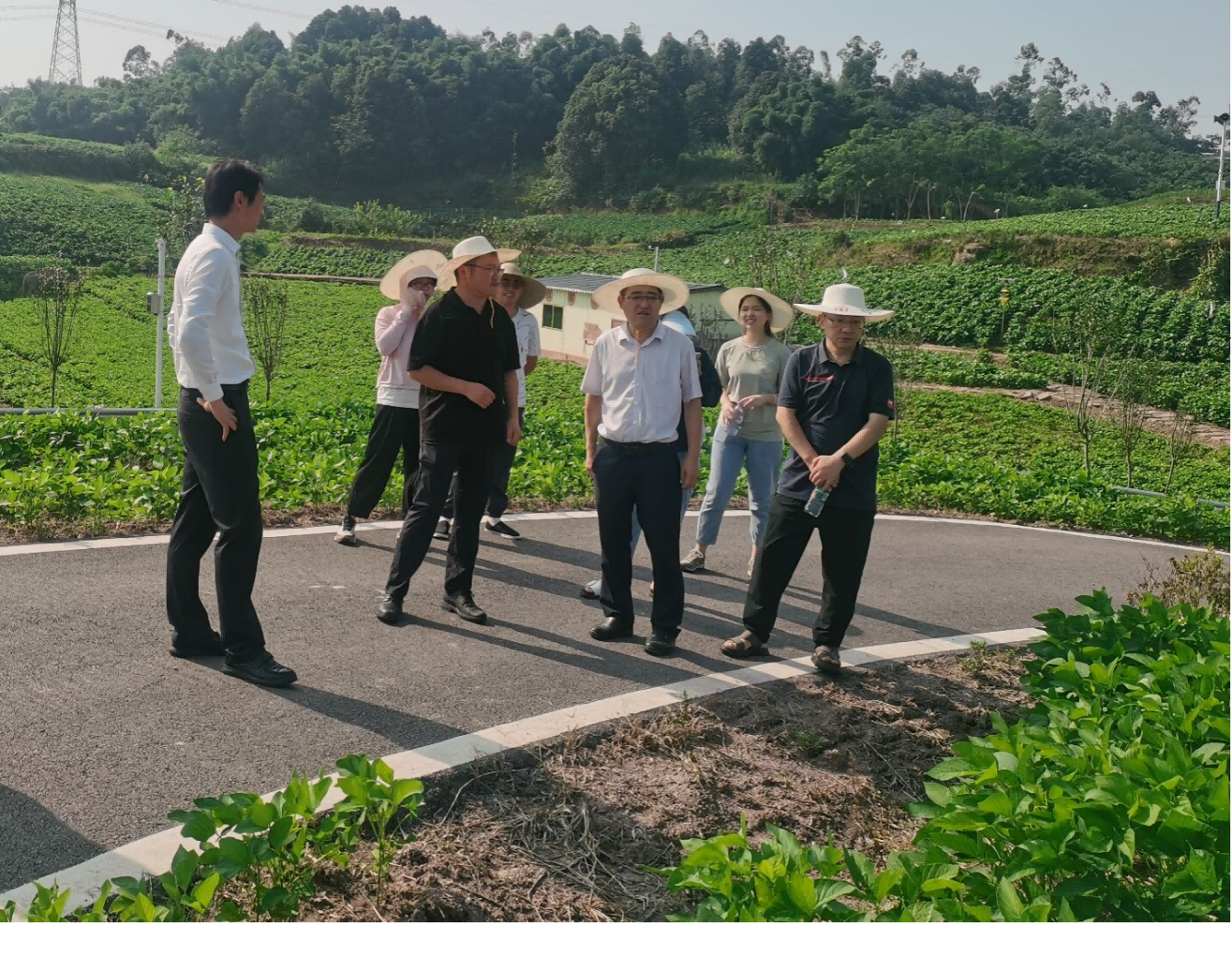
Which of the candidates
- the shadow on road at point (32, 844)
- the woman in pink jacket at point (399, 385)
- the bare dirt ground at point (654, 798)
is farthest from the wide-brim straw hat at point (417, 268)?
the shadow on road at point (32, 844)

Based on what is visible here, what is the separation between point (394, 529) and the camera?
8250mm

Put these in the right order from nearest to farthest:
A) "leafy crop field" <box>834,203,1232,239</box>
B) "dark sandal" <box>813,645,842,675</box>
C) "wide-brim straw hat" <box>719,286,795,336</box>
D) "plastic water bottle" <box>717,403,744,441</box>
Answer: "dark sandal" <box>813,645,842,675</box>
"wide-brim straw hat" <box>719,286,795,336</box>
"plastic water bottle" <box>717,403,744,441</box>
"leafy crop field" <box>834,203,1232,239</box>

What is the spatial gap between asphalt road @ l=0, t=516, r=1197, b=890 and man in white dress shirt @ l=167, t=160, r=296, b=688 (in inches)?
9.3

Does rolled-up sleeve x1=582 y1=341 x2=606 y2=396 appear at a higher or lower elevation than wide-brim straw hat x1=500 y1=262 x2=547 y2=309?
lower

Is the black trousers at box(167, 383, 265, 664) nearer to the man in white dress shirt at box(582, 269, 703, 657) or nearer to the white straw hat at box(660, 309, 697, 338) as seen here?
the man in white dress shirt at box(582, 269, 703, 657)

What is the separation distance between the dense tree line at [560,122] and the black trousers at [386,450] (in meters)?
64.3

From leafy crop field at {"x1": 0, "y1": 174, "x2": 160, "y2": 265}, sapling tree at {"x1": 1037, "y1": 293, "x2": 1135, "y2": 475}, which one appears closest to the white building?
sapling tree at {"x1": 1037, "y1": 293, "x2": 1135, "y2": 475}

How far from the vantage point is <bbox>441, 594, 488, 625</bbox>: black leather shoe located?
6.20m

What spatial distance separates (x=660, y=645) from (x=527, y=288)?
298 centimetres

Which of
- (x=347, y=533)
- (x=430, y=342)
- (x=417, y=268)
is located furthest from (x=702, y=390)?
(x=347, y=533)

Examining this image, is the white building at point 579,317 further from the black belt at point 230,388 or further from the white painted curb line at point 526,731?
the black belt at point 230,388

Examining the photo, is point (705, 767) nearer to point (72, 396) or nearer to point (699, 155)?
point (72, 396)

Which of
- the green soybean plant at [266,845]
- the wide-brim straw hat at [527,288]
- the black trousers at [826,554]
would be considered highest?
the wide-brim straw hat at [527,288]

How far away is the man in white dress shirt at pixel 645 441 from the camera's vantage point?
5.98 metres
